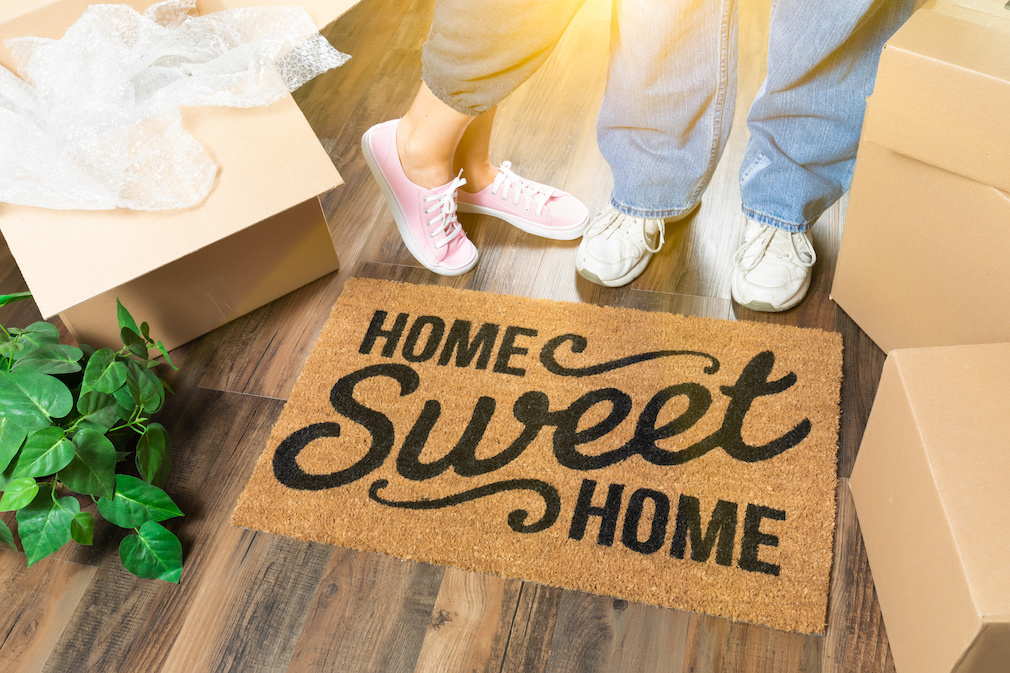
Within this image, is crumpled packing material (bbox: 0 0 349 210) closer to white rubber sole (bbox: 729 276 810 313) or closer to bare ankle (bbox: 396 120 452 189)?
bare ankle (bbox: 396 120 452 189)

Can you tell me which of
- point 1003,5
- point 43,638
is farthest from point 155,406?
point 1003,5

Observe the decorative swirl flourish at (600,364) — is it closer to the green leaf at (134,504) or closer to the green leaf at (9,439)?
the green leaf at (134,504)

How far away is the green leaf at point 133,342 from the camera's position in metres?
0.90

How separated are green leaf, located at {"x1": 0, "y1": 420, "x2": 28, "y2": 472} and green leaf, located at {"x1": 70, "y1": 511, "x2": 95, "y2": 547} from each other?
96mm

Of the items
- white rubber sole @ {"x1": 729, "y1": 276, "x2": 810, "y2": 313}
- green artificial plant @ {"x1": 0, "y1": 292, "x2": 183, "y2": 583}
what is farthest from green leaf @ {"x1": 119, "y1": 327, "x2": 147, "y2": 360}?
white rubber sole @ {"x1": 729, "y1": 276, "x2": 810, "y2": 313}

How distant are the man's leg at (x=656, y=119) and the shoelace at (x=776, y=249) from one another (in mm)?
118

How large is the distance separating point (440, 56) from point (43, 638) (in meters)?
0.87

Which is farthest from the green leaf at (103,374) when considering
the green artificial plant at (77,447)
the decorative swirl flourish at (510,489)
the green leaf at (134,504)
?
the decorative swirl flourish at (510,489)

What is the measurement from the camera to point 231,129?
3.01 feet

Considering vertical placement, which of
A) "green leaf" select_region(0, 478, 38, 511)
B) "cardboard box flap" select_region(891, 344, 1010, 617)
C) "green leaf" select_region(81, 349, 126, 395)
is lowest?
"green leaf" select_region(0, 478, 38, 511)

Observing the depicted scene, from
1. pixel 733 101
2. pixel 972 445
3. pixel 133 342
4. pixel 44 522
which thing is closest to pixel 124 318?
pixel 133 342

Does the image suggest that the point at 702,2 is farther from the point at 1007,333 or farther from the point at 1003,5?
the point at 1007,333

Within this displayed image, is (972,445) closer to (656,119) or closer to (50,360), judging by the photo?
→ (656,119)

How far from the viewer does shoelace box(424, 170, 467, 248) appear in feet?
3.77
